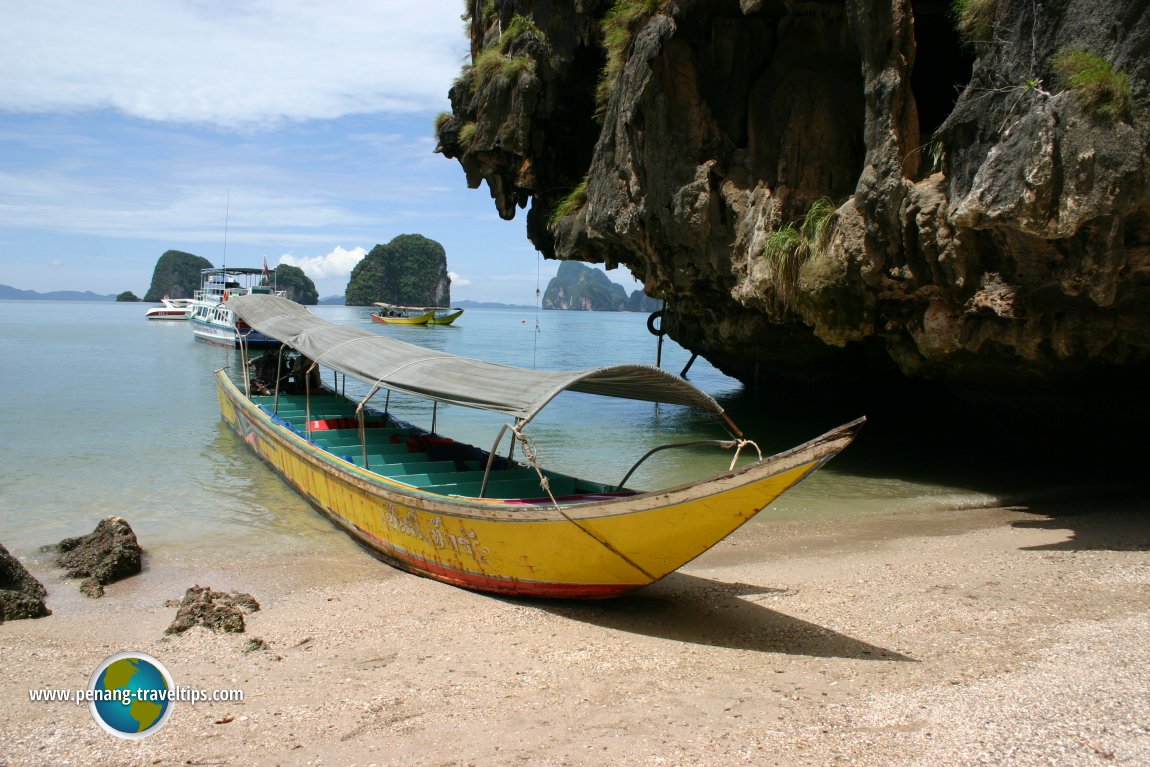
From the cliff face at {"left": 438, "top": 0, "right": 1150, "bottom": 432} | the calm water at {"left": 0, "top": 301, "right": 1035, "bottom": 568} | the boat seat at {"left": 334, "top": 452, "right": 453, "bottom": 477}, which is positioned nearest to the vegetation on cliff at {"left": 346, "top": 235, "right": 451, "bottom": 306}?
the calm water at {"left": 0, "top": 301, "right": 1035, "bottom": 568}

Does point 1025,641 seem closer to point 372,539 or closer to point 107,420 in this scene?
point 372,539

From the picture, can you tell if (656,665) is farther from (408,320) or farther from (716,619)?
(408,320)

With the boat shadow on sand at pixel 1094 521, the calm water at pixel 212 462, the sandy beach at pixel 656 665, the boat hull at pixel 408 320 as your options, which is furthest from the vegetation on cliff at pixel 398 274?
the sandy beach at pixel 656 665

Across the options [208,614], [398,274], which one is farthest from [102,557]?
[398,274]

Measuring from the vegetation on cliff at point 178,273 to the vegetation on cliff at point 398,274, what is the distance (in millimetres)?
27647

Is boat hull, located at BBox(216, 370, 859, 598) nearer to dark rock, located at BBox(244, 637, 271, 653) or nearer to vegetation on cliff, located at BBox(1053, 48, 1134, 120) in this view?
dark rock, located at BBox(244, 637, 271, 653)

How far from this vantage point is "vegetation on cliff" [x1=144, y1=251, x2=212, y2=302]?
127m

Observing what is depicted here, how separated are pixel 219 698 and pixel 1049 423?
12590 mm

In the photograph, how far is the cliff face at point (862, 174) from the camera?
7.02 meters

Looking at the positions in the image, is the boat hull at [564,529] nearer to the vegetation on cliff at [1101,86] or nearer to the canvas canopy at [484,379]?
the canvas canopy at [484,379]

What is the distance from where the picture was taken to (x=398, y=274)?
393 ft

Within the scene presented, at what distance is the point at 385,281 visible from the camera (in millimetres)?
119375

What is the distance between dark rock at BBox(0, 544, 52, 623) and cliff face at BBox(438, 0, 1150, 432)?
8.82m

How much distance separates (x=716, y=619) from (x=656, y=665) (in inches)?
42.6
